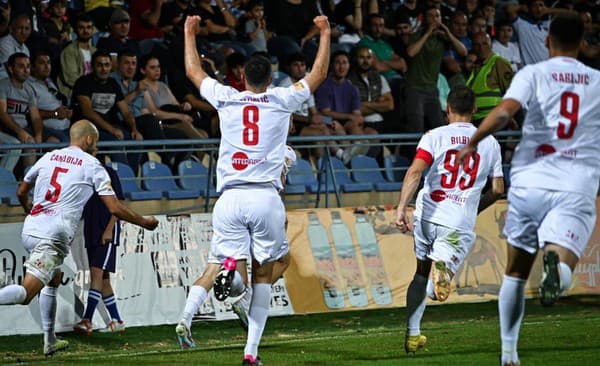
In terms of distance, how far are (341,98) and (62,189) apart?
7449mm

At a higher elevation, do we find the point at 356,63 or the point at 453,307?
the point at 356,63

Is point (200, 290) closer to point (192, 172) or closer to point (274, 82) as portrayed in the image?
point (192, 172)

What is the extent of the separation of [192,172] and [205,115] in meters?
1.21

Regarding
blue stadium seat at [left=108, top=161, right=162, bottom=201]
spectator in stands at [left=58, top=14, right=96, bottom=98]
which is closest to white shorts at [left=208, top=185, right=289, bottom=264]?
blue stadium seat at [left=108, top=161, right=162, bottom=201]

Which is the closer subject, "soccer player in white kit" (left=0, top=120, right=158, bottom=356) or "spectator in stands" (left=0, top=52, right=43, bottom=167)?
"soccer player in white kit" (left=0, top=120, right=158, bottom=356)

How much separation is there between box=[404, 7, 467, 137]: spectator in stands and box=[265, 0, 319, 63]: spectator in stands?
169cm

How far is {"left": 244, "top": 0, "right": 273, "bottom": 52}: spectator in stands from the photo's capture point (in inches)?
710

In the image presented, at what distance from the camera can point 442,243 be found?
9.93m

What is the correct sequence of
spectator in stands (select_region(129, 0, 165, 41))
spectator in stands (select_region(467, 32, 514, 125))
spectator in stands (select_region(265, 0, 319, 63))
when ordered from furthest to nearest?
spectator in stands (select_region(265, 0, 319, 63)) < spectator in stands (select_region(467, 32, 514, 125)) < spectator in stands (select_region(129, 0, 165, 41))

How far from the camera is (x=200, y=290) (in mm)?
9297

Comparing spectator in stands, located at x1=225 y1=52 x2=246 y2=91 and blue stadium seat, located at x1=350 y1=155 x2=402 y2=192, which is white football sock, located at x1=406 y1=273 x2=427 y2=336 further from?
blue stadium seat, located at x1=350 y1=155 x2=402 y2=192

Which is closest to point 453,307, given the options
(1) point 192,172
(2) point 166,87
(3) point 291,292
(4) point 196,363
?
(3) point 291,292

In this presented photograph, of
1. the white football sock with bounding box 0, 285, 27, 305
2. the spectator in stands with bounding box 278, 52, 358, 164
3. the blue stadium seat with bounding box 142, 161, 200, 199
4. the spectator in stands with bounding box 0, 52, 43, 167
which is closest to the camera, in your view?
the white football sock with bounding box 0, 285, 27, 305

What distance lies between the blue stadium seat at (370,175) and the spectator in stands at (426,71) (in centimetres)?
112
